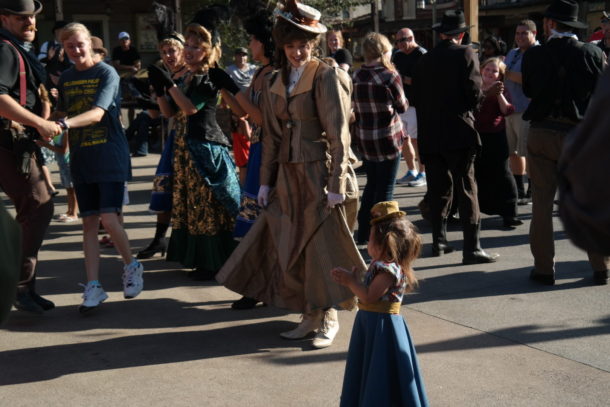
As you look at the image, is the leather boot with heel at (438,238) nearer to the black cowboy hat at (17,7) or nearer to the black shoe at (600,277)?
the black shoe at (600,277)

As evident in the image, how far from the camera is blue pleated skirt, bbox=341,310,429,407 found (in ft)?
11.7

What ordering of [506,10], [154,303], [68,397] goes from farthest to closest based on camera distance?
[506,10], [154,303], [68,397]

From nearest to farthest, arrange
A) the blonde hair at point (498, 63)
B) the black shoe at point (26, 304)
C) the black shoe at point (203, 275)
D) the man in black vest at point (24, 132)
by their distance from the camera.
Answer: the man in black vest at point (24, 132) < the black shoe at point (26, 304) < the black shoe at point (203, 275) < the blonde hair at point (498, 63)

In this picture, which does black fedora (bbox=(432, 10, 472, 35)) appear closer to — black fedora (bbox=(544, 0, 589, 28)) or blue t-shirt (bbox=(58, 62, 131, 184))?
black fedora (bbox=(544, 0, 589, 28))

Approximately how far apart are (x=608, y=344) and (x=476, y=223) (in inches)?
86.1

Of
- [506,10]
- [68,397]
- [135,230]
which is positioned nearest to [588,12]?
[506,10]

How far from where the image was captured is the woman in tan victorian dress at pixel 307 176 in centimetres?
491

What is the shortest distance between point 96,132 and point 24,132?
47 cm

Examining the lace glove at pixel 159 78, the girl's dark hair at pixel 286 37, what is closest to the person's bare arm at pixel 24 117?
the lace glove at pixel 159 78

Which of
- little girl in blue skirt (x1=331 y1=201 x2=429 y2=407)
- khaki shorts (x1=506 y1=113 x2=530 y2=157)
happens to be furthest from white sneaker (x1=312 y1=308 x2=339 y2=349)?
khaki shorts (x1=506 y1=113 x2=530 y2=157)

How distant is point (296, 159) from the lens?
5.06 m

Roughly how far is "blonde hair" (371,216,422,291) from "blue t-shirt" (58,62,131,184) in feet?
8.56

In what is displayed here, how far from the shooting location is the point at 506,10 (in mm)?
31266

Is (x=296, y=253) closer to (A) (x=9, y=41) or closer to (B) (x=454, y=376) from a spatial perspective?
(B) (x=454, y=376)
